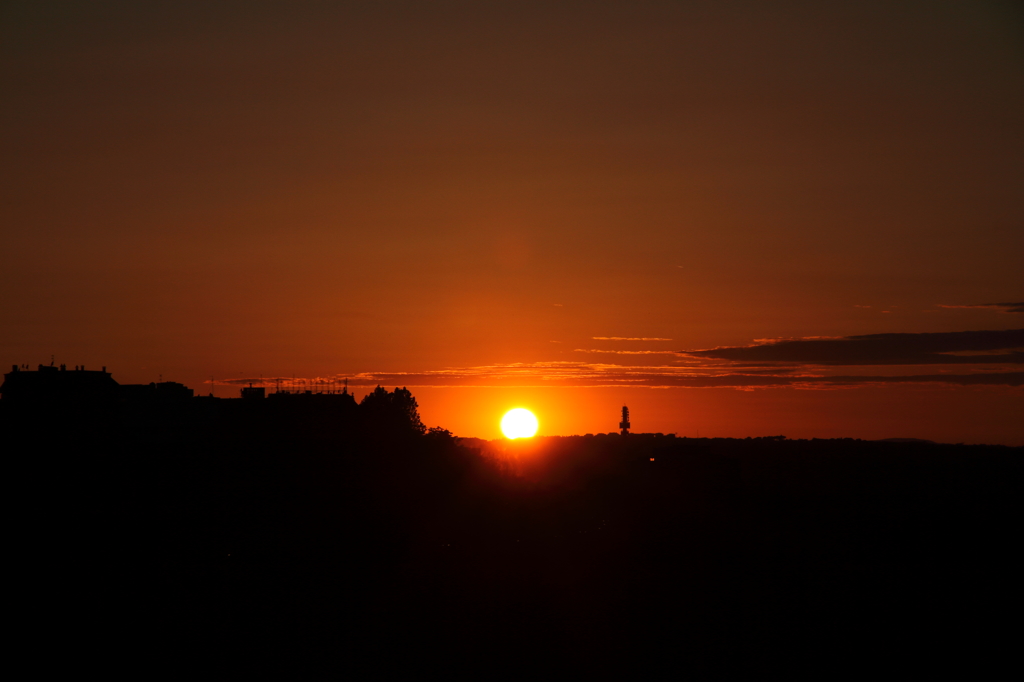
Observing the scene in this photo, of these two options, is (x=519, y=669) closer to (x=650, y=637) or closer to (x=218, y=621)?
(x=650, y=637)

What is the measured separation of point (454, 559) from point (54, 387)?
47282 mm

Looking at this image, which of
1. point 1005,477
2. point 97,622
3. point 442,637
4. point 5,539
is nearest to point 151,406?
point 5,539

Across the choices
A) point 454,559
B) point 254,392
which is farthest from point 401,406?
point 454,559

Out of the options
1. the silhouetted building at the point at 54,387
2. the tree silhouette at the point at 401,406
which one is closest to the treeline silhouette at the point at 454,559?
the silhouetted building at the point at 54,387

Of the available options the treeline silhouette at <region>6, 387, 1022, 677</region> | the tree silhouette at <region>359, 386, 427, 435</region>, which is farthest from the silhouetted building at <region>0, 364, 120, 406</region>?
the tree silhouette at <region>359, 386, 427, 435</region>

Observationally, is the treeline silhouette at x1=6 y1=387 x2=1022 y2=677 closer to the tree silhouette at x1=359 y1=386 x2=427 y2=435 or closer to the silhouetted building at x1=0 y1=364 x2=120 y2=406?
the silhouetted building at x1=0 y1=364 x2=120 y2=406

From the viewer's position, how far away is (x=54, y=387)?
7250 centimetres

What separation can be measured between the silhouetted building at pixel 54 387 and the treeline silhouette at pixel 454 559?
2461 millimetres

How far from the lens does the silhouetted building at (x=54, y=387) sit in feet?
231

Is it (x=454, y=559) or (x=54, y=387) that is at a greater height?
(x=54, y=387)

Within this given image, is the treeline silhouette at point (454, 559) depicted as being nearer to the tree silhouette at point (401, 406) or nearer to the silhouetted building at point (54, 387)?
the silhouetted building at point (54, 387)

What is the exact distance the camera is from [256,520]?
45969 mm

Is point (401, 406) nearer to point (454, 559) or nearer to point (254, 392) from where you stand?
point (254, 392)

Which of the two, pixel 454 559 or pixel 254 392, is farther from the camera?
pixel 254 392
